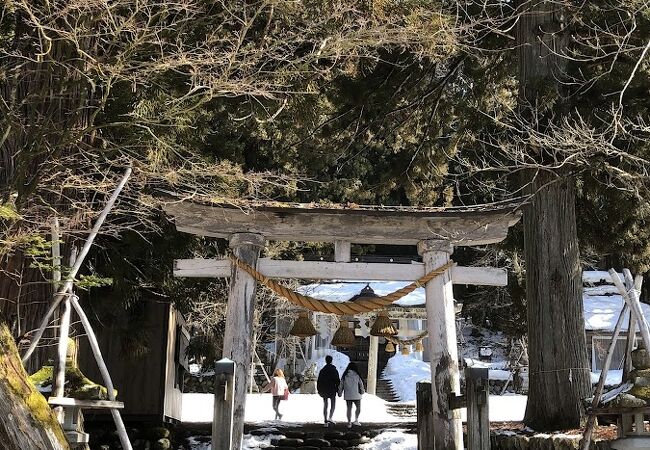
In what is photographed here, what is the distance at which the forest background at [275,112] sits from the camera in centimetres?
832

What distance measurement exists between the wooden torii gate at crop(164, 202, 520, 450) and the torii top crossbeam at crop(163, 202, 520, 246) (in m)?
0.01

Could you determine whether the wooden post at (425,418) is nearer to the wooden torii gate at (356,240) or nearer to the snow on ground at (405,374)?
the wooden torii gate at (356,240)

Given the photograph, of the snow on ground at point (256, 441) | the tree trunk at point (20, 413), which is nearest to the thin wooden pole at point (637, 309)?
the tree trunk at point (20, 413)

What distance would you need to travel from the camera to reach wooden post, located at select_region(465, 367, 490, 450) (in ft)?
27.4

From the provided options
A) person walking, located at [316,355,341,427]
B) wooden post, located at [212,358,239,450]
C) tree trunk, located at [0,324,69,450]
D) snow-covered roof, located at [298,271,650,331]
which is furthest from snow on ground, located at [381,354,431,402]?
tree trunk, located at [0,324,69,450]

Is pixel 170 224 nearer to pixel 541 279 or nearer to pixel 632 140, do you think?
pixel 541 279

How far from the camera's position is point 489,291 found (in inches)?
1081

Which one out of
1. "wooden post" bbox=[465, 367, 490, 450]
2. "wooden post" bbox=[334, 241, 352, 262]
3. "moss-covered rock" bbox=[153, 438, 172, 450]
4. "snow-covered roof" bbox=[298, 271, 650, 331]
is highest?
"snow-covered roof" bbox=[298, 271, 650, 331]

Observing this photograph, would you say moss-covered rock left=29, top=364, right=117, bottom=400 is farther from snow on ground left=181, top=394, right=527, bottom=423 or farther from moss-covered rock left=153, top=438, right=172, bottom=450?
snow on ground left=181, top=394, right=527, bottom=423

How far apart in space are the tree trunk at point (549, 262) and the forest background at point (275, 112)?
53mm

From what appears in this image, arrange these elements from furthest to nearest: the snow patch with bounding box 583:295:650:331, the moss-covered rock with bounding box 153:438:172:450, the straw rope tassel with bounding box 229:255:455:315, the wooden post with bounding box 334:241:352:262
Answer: the snow patch with bounding box 583:295:650:331, the moss-covered rock with bounding box 153:438:172:450, the wooden post with bounding box 334:241:352:262, the straw rope tassel with bounding box 229:255:455:315

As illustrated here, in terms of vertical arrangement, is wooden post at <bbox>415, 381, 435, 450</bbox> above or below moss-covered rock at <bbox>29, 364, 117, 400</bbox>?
below

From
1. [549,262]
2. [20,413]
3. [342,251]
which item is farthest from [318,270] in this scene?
[20,413]

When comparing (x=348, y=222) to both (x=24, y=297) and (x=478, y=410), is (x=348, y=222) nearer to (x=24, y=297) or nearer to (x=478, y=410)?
(x=478, y=410)
